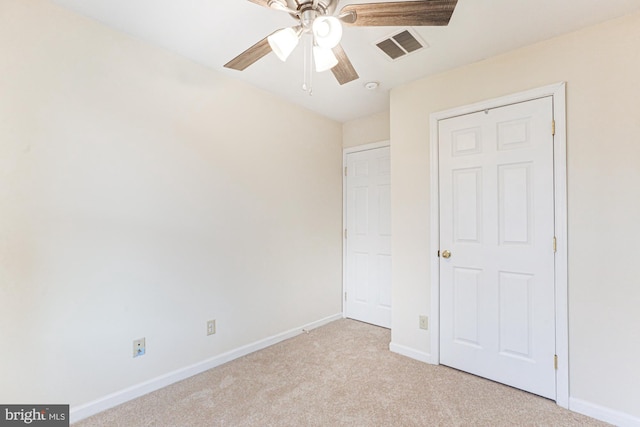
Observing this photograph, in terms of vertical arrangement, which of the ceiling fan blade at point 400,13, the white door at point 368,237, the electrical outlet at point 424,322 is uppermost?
the ceiling fan blade at point 400,13

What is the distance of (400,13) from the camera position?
1274mm

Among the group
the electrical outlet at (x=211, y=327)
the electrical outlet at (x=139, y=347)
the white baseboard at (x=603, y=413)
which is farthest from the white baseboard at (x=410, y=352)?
the electrical outlet at (x=139, y=347)

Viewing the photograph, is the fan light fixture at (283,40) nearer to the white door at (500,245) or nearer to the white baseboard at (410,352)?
the white door at (500,245)

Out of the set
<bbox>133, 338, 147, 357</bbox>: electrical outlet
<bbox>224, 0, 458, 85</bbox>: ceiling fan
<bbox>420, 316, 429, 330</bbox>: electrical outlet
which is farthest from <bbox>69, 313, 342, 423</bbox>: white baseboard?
<bbox>224, 0, 458, 85</bbox>: ceiling fan

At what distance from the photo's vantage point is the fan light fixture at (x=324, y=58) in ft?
4.91

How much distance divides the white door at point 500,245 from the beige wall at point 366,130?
39.1 inches

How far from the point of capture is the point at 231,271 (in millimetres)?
2566

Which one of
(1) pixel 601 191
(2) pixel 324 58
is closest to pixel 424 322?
(1) pixel 601 191

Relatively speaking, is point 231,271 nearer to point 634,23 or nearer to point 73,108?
point 73,108

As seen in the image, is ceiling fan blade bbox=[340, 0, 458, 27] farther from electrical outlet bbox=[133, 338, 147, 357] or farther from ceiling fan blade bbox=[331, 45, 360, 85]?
electrical outlet bbox=[133, 338, 147, 357]

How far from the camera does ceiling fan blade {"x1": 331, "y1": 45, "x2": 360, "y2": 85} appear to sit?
1.57 meters

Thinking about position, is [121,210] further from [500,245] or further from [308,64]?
[500,245]

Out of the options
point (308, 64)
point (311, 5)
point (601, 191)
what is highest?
point (308, 64)

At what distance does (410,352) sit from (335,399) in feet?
3.07
